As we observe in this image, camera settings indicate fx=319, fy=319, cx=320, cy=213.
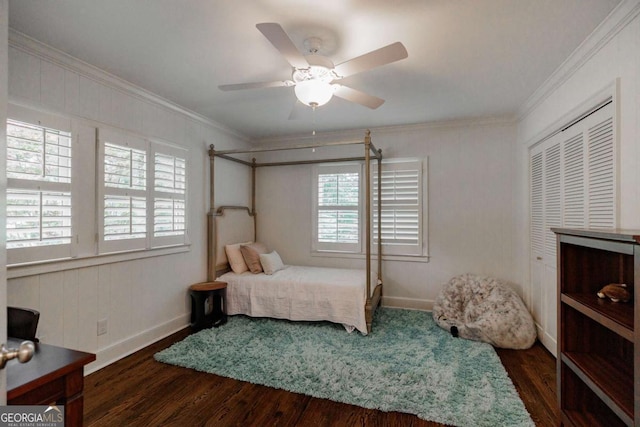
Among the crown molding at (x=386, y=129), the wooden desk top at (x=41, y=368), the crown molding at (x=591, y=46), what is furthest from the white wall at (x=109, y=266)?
the crown molding at (x=591, y=46)

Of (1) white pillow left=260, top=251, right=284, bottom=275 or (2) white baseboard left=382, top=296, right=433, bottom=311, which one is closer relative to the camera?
(1) white pillow left=260, top=251, right=284, bottom=275

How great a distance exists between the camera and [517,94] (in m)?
3.16

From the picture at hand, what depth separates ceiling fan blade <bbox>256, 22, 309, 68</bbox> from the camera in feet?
5.35

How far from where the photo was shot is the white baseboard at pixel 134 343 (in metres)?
2.68

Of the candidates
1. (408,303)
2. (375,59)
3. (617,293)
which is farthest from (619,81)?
(408,303)

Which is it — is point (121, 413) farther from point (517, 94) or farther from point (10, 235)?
point (517, 94)

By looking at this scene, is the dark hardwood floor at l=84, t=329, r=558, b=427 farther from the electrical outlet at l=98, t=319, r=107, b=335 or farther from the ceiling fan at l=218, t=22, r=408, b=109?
the ceiling fan at l=218, t=22, r=408, b=109

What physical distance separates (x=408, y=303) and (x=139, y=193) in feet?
11.4

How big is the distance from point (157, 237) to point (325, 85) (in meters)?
2.28

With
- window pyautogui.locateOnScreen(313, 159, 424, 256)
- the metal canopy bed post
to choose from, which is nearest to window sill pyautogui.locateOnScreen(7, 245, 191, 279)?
the metal canopy bed post

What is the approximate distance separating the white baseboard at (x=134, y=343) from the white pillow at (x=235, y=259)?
783mm

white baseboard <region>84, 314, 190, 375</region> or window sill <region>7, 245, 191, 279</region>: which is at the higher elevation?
window sill <region>7, 245, 191, 279</region>

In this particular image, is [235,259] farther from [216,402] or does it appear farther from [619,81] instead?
[619,81]

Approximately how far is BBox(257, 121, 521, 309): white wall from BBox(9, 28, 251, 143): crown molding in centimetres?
228
